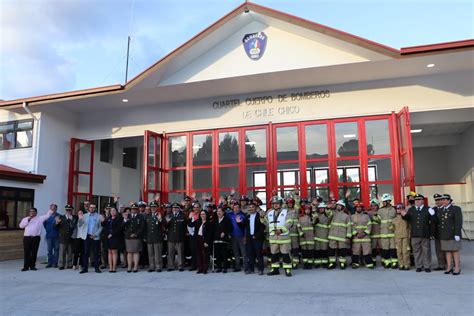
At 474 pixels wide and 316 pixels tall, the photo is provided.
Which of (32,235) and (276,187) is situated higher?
(276,187)

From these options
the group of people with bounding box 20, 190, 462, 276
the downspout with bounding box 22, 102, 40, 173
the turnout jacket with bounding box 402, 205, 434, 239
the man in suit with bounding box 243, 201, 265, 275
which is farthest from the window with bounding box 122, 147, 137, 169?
the turnout jacket with bounding box 402, 205, 434, 239

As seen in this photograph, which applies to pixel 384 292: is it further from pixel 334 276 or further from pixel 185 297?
pixel 185 297

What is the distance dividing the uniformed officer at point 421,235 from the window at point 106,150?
1332cm

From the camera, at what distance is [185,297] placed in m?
6.74

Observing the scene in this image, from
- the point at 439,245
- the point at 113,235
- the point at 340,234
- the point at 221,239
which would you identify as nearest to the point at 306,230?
the point at 340,234

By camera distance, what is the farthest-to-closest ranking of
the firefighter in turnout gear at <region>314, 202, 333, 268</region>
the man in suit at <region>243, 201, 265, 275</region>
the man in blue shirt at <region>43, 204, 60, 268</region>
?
the man in blue shirt at <region>43, 204, 60, 268</region> < the firefighter in turnout gear at <region>314, 202, 333, 268</region> < the man in suit at <region>243, 201, 265, 275</region>

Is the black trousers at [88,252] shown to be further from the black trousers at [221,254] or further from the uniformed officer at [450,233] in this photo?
the uniformed officer at [450,233]

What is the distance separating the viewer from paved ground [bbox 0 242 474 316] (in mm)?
5746

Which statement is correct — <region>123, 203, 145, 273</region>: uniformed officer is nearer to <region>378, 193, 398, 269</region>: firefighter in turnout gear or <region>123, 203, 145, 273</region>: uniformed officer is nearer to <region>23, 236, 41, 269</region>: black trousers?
<region>23, 236, 41, 269</region>: black trousers

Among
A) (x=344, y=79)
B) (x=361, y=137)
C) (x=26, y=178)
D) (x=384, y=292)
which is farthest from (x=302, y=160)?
(x=26, y=178)

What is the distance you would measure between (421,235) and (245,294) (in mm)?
4578

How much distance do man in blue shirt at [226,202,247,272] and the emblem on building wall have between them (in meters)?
4.99

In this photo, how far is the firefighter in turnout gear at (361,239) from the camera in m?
9.23

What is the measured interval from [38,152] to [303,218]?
1054cm
